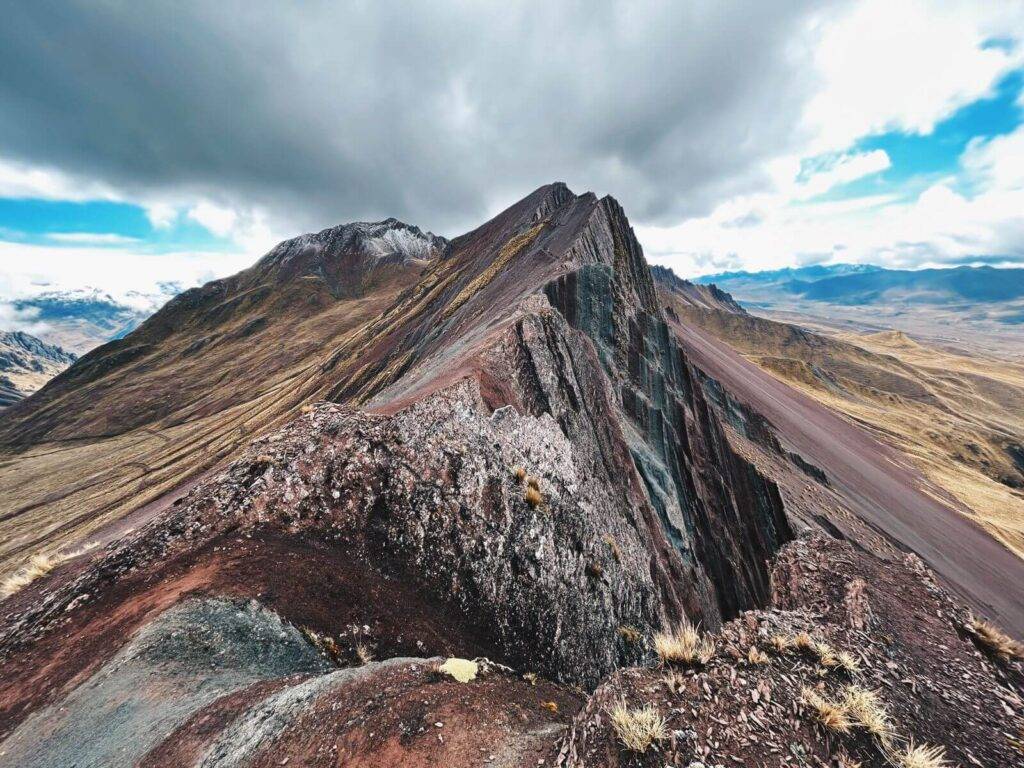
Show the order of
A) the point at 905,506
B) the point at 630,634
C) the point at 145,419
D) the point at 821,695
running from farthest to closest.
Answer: the point at 145,419 → the point at 905,506 → the point at 630,634 → the point at 821,695

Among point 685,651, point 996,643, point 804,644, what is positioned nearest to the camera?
point 685,651

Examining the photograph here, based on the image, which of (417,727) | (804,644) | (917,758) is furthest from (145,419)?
(917,758)

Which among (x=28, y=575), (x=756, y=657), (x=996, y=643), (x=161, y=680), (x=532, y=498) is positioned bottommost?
(x=996, y=643)

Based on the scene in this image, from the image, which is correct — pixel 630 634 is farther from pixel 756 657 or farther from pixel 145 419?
pixel 145 419

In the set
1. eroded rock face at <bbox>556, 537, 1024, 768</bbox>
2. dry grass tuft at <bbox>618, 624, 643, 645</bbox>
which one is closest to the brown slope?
dry grass tuft at <bbox>618, 624, 643, 645</bbox>

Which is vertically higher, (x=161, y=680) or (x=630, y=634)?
(x=161, y=680)

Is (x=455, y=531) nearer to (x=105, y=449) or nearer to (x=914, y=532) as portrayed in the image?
(x=914, y=532)
